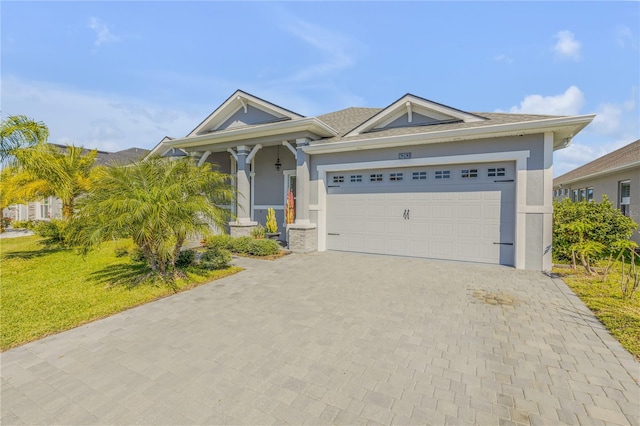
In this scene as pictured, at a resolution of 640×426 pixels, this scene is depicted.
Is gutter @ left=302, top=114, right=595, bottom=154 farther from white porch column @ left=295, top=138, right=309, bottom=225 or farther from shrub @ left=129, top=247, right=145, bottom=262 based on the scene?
shrub @ left=129, top=247, right=145, bottom=262

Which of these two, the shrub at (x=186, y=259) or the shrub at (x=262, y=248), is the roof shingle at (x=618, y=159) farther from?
the shrub at (x=186, y=259)

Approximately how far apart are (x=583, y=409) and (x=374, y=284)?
13.0ft

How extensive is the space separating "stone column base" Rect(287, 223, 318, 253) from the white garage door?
0.61 m

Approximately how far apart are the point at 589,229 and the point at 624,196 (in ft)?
25.5

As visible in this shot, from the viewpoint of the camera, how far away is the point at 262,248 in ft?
30.5

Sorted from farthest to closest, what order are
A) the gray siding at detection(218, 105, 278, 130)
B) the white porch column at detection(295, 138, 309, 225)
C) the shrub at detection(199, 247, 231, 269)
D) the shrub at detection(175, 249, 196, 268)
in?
the gray siding at detection(218, 105, 278, 130) → the white porch column at detection(295, 138, 309, 225) → the shrub at detection(175, 249, 196, 268) → the shrub at detection(199, 247, 231, 269)

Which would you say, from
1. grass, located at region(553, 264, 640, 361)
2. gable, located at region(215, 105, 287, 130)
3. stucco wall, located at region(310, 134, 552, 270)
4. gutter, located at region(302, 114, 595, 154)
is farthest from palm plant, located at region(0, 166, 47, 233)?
grass, located at region(553, 264, 640, 361)

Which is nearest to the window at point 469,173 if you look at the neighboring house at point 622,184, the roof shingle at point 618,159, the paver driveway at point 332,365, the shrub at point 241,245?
the paver driveway at point 332,365

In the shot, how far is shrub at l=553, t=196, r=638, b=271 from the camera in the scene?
6.85 m

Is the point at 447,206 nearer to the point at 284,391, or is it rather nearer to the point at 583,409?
the point at 583,409

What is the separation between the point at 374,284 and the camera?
6.30m

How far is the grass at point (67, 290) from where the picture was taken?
4.39 m

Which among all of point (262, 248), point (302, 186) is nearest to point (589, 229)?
point (302, 186)

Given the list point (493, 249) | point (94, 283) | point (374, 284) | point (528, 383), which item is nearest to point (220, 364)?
point (528, 383)
